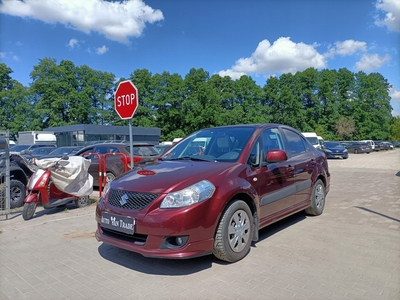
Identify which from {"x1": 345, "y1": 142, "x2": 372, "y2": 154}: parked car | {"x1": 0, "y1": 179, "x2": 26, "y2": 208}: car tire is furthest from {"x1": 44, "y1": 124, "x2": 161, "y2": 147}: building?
{"x1": 0, "y1": 179, "x2": 26, "y2": 208}: car tire

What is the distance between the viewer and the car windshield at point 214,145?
4402 millimetres

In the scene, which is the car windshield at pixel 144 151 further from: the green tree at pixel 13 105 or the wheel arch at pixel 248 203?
the green tree at pixel 13 105

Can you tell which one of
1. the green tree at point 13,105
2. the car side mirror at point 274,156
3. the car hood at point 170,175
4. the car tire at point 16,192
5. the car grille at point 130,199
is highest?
the green tree at point 13,105

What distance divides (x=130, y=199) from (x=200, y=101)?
2005 inches

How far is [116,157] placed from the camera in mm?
9797

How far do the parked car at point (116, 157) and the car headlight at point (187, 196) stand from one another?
5.73 metres

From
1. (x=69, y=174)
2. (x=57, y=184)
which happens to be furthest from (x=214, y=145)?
(x=57, y=184)

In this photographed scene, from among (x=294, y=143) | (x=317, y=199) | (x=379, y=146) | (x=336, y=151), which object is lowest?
(x=379, y=146)

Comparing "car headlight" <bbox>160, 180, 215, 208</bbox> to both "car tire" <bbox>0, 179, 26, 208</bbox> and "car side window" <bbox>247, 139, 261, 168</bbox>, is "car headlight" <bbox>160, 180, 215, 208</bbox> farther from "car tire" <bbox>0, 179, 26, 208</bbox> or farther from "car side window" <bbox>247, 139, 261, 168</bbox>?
"car tire" <bbox>0, 179, 26, 208</bbox>

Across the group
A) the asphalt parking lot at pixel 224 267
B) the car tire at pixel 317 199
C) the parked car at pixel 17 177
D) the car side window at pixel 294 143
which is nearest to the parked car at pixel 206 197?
the car side window at pixel 294 143

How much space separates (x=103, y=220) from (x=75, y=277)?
686 millimetres

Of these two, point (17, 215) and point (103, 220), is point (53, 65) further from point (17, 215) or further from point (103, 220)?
point (103, 220)

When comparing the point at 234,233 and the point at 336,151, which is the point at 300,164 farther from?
the point at 336,151

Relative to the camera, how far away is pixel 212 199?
3.49 meters
